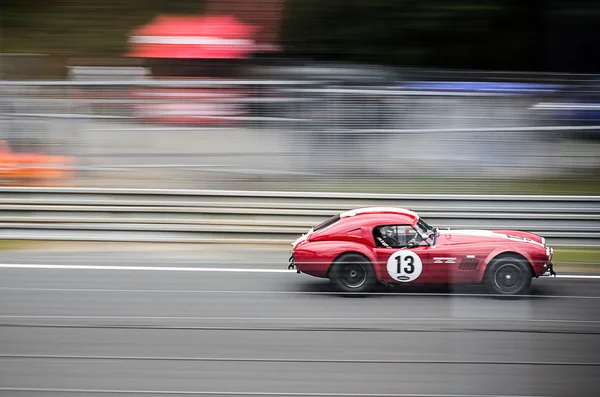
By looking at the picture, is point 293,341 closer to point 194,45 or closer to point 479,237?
point 479,237

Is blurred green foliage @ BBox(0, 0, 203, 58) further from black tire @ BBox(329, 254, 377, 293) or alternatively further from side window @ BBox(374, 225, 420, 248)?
black tire @ BBox(329, 254, 377, 293)

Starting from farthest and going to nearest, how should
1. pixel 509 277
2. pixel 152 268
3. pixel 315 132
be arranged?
pixel 315 132
pixel 152 268
pixel 509 277

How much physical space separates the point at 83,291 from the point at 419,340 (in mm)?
2471

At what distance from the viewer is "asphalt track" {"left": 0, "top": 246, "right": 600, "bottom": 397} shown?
12.5 feet

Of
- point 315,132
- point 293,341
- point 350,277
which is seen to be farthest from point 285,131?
point 293,341

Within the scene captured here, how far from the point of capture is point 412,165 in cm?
802

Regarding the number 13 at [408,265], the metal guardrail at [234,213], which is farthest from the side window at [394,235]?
the metal guardrail at [234,213]

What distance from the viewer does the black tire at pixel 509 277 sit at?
549 cm

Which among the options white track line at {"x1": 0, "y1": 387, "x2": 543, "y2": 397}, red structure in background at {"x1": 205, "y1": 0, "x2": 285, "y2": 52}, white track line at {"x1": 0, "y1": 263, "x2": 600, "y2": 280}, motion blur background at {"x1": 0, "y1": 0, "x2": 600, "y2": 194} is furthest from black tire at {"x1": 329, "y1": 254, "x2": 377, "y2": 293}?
red structure in background at {"x1": 205, "y1": 0, "x2": 285, "y2": 52}

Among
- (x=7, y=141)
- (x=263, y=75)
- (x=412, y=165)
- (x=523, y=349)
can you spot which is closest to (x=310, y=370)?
(x=523, y=349)

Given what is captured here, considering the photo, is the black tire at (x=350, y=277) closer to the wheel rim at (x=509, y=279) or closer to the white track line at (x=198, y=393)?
the wheel rim at (x=509, y=279)

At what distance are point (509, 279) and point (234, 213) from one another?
3.40m

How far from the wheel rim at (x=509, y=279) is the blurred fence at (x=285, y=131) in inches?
100

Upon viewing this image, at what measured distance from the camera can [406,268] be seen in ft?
18.7
